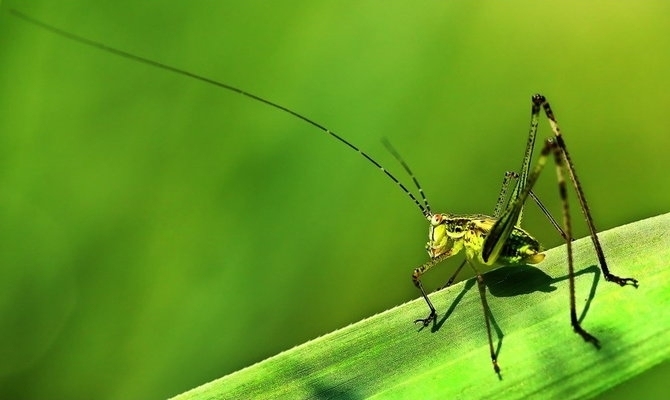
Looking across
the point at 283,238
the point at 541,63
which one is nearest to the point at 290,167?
the point at 283,238

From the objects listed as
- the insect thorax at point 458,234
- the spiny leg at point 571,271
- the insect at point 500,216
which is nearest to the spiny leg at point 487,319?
the insect at point 500,216

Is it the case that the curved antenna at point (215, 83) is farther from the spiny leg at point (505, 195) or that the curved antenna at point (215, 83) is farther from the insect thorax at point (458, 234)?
the spiny leg at point (505, 195)

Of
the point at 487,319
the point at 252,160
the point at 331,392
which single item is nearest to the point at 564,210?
the point at 487,319

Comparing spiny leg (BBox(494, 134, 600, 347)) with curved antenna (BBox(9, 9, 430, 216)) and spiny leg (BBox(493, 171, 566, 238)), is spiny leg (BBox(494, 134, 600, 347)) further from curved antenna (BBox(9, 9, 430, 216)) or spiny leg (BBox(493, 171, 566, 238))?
curved antenna (BBox(9, 9, 430, 216))

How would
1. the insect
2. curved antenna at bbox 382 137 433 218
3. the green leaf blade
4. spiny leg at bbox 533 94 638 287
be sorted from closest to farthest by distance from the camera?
the green leaf blade < spiny leg at bbox 533 94 638 287 < the insect < curved antenna at bbox 382 137 433 218

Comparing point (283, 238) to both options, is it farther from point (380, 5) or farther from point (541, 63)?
point (541, 63)

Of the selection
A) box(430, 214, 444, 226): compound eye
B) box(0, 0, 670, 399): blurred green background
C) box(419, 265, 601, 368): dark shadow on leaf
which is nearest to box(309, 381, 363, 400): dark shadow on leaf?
box(419, 265, 601, 368): dark shadow on leaf
